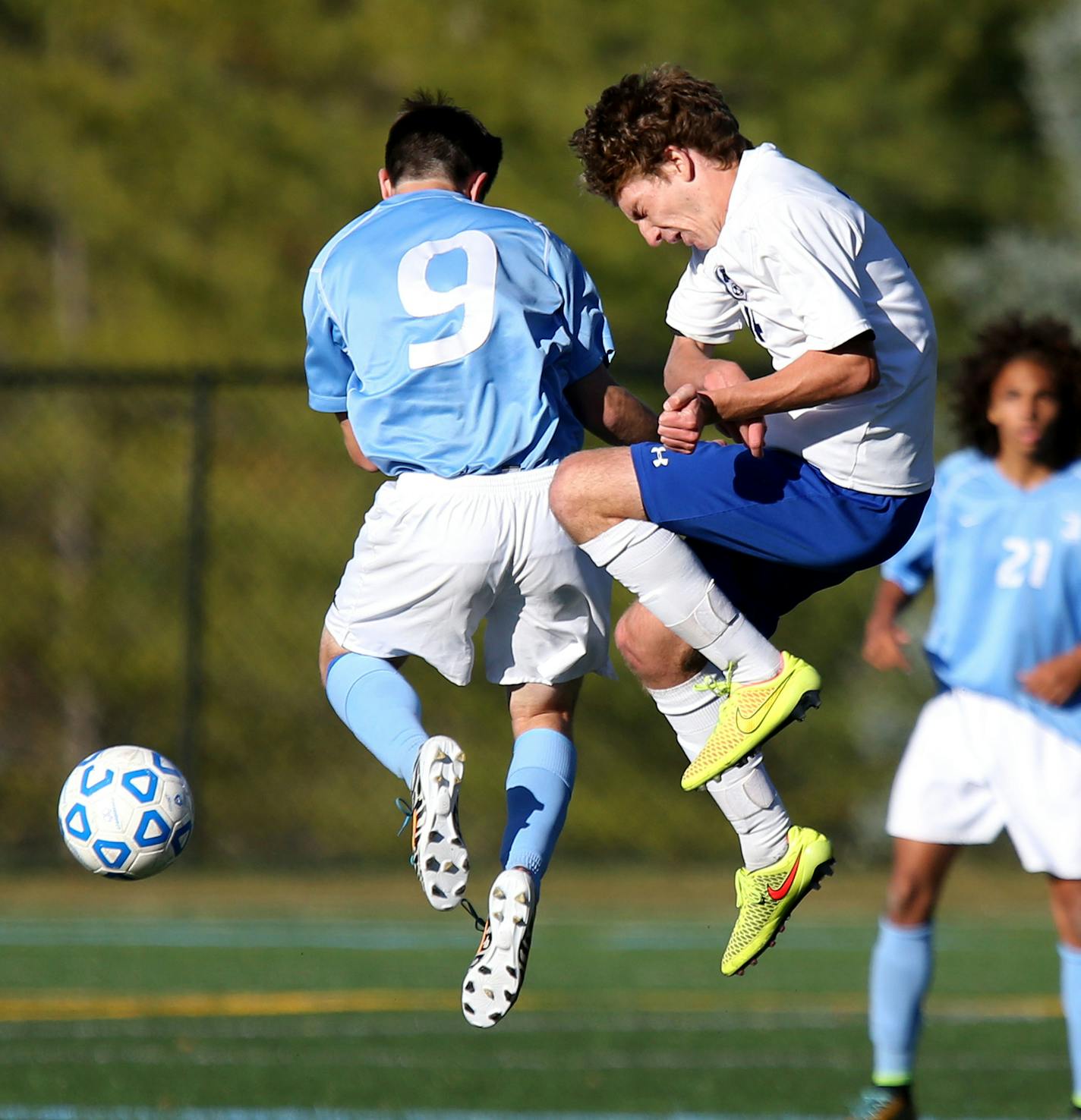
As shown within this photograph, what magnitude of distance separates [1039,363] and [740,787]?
2243 millimetres

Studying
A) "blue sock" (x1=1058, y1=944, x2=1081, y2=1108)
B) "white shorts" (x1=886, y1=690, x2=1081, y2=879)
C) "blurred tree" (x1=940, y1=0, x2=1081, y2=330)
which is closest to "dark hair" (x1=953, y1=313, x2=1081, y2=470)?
"white shorts" (x1=886, y1=690, x2=1081, y2=879)

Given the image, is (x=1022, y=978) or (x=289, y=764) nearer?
(x=1022, y=978)

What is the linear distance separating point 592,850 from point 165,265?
780cm

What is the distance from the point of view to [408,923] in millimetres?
10703

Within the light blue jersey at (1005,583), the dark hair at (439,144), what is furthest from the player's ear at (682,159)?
the light blue jersey at (1005,583)

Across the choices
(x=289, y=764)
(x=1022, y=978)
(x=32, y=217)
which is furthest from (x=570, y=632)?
(x=32, y=217)

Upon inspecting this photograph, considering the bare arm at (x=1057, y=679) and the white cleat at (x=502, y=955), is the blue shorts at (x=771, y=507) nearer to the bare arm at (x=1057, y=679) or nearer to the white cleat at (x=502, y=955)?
the white cleat at (x=502, y=955)

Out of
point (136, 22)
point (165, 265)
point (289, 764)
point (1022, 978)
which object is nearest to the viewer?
point (1022, 978)

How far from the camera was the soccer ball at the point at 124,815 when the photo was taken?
16.5 ft

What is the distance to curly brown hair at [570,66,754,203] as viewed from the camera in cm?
453

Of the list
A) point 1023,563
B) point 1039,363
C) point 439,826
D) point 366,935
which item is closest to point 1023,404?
point 1039,363

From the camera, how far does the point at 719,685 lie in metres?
4.82

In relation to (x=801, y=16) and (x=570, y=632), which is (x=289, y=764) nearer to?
(x=801, y=16)

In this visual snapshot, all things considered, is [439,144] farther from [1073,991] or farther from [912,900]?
[1073,991]
